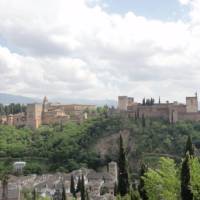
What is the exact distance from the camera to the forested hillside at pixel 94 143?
369 feet

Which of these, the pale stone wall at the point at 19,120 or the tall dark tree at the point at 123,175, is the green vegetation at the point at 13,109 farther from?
the tall dark tree at the point at 123,175

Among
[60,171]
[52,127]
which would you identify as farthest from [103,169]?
[52,127]

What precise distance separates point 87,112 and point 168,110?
32.2m

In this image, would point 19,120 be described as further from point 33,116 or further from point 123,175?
point 123,175

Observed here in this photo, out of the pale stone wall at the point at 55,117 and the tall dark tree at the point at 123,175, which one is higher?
the pale stone wall at the point at 55,117

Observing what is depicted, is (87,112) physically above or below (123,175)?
above

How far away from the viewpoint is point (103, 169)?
→ 111250mm

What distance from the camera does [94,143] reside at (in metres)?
123

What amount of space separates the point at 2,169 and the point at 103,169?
69.6 feet

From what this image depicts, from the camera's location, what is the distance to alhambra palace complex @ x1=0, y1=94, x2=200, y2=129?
131m

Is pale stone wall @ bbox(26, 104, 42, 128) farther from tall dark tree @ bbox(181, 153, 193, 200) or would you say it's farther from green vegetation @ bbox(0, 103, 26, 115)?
tall dark tree @ bbox(181, 153, 193, 200)

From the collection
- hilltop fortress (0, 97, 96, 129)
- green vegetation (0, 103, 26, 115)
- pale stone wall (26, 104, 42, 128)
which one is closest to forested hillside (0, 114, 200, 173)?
pale stone wall (26, 104, 42, 128)

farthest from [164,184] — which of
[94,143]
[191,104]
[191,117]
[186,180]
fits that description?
[191,104]

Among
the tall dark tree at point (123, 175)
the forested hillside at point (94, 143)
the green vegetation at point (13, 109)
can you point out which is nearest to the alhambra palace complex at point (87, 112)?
the forested hillside at point (94, 143)
